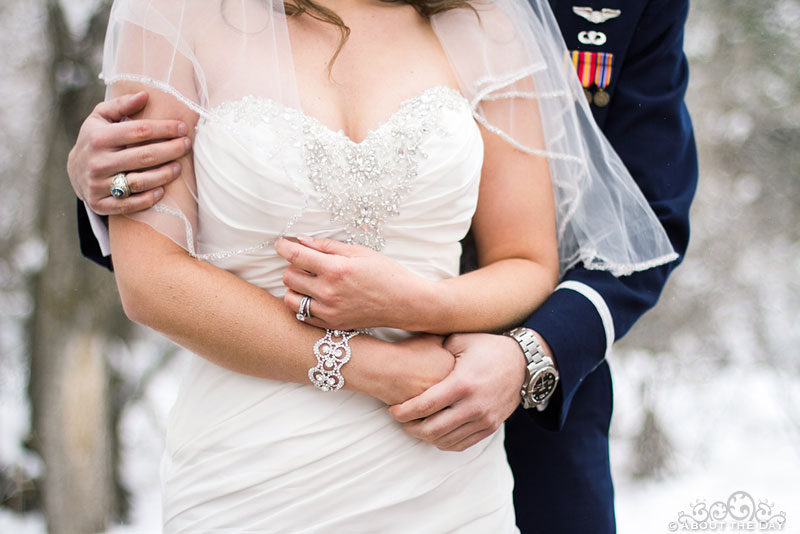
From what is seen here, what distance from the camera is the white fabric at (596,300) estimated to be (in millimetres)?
1359

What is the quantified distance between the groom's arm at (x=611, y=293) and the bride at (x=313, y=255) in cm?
5

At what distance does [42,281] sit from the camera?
292 cm

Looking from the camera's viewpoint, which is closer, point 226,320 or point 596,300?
point 226,320

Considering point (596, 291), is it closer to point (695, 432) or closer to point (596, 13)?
point (596, 13)

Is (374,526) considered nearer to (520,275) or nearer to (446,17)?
(520,275)

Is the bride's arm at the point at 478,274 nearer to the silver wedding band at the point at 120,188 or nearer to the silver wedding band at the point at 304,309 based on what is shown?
the silver wedding band at the point at 304,309

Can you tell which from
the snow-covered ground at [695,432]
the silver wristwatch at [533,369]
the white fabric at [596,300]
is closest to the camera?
the silver wristwatch at [533,369]

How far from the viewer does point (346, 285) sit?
1070mm

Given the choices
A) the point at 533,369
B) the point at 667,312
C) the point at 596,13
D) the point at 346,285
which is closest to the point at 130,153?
the point at 346,285

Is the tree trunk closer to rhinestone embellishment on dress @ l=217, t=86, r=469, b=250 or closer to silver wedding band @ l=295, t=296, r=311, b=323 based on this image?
rhinestone embellishment on dress @ l=217, t=86, r=469, b=250

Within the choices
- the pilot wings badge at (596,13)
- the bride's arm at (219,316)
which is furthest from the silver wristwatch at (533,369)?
the pilot wings badge at (596,13)

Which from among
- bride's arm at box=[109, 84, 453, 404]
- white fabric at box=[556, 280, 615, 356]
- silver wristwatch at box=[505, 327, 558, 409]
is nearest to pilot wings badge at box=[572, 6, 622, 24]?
white fabric at box=[556, 280, 615, 356]

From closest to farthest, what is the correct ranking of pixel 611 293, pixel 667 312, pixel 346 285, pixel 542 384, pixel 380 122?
pixel 346 285, pixel 380 122, pixel 542 384, pixel 611 293, pixel 667 312

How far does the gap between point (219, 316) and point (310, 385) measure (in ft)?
0.67
